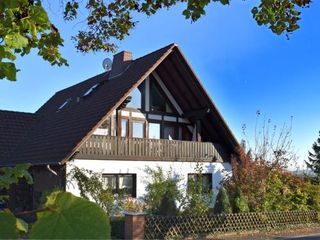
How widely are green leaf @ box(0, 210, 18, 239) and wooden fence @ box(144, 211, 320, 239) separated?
49.1 ft

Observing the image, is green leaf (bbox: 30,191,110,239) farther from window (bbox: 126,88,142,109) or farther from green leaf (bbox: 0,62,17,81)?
window (bbox: 126,88,142,109)

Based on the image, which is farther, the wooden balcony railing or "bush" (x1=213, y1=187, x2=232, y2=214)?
the wooden balcony railing

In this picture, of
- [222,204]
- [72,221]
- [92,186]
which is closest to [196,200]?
[222,204]

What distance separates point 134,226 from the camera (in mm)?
14633

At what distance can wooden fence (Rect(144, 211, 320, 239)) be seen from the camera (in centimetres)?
1577

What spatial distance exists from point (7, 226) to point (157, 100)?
24185 mm

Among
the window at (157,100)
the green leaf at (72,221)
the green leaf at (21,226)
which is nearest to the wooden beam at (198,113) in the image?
the window at (157,100)

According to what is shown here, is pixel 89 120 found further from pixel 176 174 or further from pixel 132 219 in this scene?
pixel 132 219

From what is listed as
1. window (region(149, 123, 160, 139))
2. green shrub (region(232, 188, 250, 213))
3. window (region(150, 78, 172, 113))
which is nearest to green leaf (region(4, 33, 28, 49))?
green shrub (region(232, 188, 250, 213))

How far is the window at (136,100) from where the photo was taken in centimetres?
2348

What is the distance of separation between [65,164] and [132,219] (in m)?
6.03

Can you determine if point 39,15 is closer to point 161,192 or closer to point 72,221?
point 72,221

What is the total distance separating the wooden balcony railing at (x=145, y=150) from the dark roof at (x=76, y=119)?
850 millimetres

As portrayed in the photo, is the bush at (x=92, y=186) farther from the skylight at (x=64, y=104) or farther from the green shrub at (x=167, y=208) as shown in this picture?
the skylight at (x=64, y=104)
